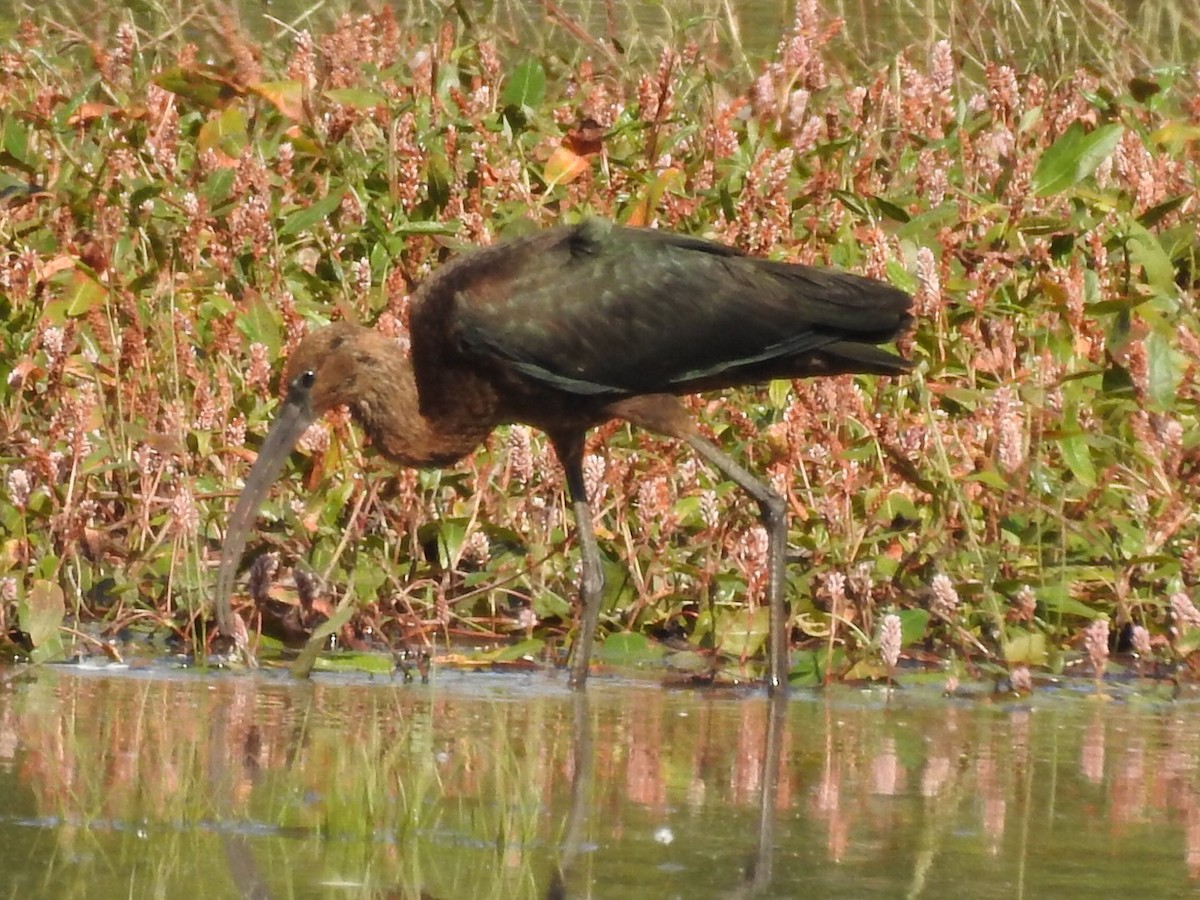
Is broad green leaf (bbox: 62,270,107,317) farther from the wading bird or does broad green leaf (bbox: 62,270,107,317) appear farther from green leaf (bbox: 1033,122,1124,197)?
green leaf (bbox: 1033,122,1124,197)

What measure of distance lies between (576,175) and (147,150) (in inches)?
56.1

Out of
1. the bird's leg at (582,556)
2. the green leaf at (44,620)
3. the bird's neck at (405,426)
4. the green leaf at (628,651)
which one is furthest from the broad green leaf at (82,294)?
the green leaf at (628,651)

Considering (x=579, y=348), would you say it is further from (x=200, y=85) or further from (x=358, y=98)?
(x=200, y=85)

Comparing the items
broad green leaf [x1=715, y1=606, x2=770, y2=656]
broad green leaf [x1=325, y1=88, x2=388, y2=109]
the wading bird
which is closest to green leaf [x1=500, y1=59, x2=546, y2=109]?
broad green leaf [x1=325, y1=88, x2=388, y2=109]

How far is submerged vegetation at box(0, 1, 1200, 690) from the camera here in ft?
20.1

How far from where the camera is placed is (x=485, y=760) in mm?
4727

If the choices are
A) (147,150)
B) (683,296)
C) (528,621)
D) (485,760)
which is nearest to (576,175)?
(147,150)

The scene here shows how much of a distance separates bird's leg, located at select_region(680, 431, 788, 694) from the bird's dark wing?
21 cm

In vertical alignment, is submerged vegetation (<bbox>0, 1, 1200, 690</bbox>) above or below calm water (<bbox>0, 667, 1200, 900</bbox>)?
above

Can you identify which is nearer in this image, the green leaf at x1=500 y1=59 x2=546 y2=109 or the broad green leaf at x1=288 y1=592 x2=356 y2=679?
the broad green leaf at x1=288 y1=592 x2=356 y2=679

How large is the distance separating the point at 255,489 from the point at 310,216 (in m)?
1.86

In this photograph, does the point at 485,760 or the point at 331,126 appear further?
the point at 331,126

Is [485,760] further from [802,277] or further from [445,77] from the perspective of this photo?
[445,77]

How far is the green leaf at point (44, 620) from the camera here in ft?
18.7
